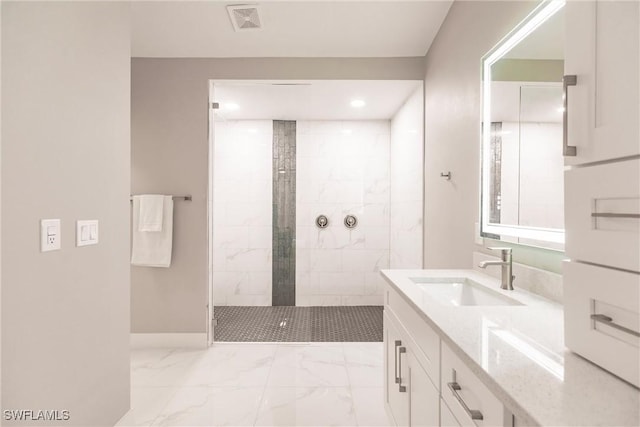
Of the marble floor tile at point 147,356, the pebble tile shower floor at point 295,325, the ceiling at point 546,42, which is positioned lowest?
the marble floor tile at point 147,356

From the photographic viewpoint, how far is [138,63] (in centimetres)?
303

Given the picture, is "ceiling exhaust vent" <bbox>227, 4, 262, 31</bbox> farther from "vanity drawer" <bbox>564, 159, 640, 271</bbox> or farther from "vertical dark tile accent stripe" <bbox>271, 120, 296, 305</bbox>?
"vanity drawer" <bbox>564, 159, 640, 271</bbox>

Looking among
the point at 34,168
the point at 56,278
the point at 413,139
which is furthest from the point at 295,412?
the point at 413,139

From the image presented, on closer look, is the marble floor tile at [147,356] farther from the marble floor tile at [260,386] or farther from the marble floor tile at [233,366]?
the marble floor tile at [233,366]

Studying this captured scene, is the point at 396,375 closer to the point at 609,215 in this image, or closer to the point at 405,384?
the point at 405,384

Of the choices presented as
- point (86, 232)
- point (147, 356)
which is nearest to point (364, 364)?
point (147, 356)

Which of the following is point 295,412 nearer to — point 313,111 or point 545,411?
point 545,411

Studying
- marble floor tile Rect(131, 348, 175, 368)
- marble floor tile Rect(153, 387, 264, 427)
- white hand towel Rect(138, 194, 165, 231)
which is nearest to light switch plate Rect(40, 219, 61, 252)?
marble floor tile Rect(153, 387, 264, 427)

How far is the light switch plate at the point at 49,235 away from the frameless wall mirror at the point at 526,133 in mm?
1843

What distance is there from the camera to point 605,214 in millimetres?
733

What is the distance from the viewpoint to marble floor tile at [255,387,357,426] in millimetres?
1960

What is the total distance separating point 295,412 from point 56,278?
1428mm

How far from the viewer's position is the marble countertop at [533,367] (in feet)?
1.90

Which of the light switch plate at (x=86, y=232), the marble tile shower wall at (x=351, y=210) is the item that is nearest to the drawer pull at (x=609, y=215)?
the light switch plate at (x=86, y=232)
